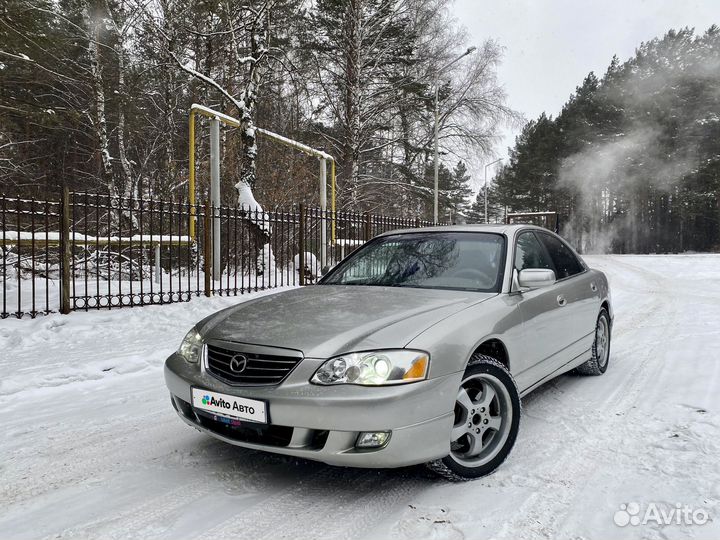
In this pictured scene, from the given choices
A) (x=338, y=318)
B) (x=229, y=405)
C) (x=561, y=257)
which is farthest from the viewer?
(x=561, y=257)

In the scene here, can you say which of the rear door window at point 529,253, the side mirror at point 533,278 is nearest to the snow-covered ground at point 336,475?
the side mirror at point 533,278

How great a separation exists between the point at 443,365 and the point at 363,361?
0.41 m

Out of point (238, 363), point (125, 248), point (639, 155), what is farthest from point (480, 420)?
point (639, 155)

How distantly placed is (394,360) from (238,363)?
0.80 m

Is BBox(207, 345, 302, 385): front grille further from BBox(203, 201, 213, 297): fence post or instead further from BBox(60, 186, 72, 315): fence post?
Result: BBox(203, 201, 213, 297): fence post

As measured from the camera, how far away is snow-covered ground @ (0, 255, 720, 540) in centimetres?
223

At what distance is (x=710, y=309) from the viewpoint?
28.8ft

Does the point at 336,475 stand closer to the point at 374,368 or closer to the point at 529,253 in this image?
the point at 374,368

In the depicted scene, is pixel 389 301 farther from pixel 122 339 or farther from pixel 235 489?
pixel 122 339

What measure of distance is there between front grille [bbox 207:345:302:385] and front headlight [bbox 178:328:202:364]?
0.26 metres

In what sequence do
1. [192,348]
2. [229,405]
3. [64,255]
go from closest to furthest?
[229,405] < [192,348] < [64,255]

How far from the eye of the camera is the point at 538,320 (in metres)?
3.45

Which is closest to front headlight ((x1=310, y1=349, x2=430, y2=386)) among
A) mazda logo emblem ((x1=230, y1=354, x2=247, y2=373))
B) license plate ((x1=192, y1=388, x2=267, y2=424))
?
license plate ((x1=192, y1=388, x2=267, y2=424))

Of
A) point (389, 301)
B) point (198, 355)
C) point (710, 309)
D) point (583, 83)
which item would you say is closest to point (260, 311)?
point (198, 355)
